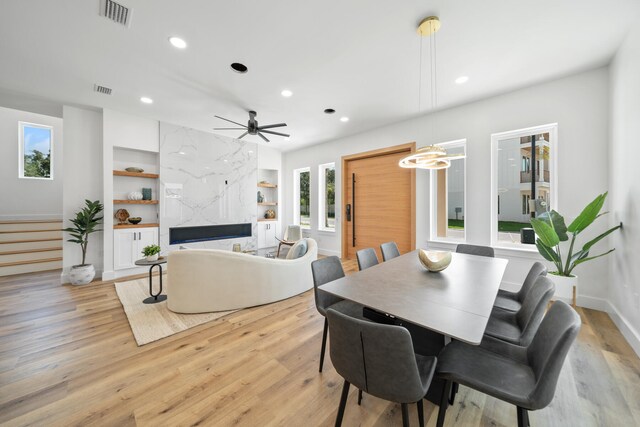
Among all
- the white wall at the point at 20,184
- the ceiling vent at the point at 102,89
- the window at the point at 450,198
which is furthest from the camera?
the white wall at the point at 20,184

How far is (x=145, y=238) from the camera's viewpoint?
460 centimetres

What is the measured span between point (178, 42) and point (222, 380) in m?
3.19

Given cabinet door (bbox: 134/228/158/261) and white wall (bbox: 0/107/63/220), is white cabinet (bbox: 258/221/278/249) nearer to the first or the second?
cabinet door (bbox: 134/228/158/261)

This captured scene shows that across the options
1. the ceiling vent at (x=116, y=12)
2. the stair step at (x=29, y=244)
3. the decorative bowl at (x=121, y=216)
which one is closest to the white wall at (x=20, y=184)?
the stair step at (x=29, y=244)

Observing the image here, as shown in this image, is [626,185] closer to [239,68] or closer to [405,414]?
[405,414]

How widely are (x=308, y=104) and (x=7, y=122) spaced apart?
765 cm

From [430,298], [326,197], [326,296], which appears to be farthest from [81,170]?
[430,298]

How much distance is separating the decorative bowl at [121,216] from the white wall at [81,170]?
264 mm

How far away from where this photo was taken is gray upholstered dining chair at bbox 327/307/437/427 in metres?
1.01

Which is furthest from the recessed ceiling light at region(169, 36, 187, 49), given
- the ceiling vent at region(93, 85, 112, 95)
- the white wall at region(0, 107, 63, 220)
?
the white wall at region(0, 107, 63, 220)

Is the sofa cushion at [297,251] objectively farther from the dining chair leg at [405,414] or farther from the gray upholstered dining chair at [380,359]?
the dining chair leg at [405,414]

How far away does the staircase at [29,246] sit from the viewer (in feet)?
14.5

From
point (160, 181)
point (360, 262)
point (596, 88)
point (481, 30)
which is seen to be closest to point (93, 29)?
point (160, 181)

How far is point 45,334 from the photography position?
94.9 inches
